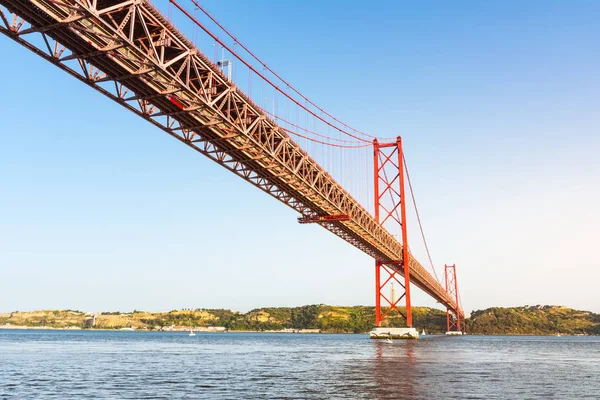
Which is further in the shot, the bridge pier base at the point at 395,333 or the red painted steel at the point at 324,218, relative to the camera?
the bridge pier base at the point at 395,333

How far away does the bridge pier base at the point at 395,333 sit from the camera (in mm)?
67562

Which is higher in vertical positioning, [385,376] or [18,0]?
[18,0]

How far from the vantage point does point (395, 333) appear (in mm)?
69000

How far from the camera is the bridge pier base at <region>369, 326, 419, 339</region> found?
2660 inches

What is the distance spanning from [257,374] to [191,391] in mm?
7903

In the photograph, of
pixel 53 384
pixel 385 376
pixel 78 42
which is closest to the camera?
pixel 78 42

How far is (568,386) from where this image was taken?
79.5ft

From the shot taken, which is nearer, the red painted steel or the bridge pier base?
the red painted steel

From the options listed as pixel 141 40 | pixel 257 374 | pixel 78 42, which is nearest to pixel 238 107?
pixel 141 40

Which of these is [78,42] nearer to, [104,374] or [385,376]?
[104,374]

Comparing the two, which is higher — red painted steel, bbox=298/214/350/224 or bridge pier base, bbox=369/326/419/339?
red painted steel, bbox=298/214/350/224

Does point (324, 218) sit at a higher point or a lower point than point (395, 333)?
higher

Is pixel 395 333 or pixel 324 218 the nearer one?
pixel 324 218

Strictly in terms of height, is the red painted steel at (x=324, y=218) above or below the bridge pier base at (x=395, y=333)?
above
